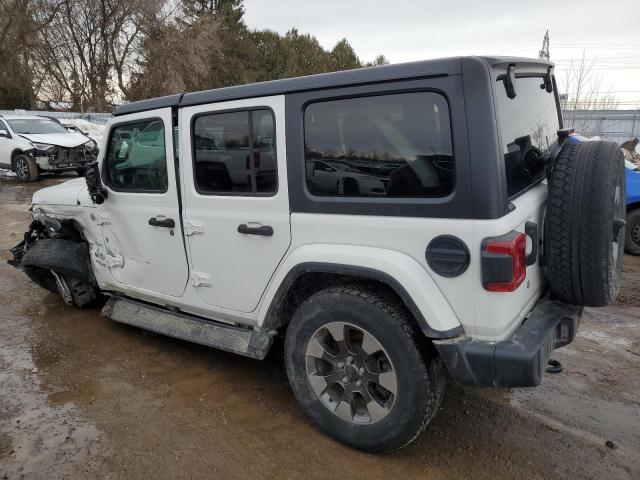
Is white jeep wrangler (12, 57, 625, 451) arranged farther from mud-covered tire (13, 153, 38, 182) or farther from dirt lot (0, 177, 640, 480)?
mud-covered tire (13, 153, 38, 182)

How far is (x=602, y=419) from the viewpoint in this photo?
3016 mm

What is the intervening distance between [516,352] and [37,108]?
102 feet

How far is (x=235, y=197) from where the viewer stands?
304 cm

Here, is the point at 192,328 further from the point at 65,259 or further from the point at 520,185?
the point at 520,185

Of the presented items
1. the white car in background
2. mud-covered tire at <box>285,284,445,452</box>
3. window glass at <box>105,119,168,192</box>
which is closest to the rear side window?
mud-covered tire at <box>285,284,445,452</box>


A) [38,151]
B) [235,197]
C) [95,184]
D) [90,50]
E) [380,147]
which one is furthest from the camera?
[90,50]

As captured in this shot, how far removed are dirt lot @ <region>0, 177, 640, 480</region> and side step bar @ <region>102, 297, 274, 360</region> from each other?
12.1 inches

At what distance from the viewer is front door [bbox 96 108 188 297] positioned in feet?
11.2

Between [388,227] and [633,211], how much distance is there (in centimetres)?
569

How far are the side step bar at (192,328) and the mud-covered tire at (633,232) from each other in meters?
5.78

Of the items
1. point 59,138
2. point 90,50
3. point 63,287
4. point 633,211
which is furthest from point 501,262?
point 90,50

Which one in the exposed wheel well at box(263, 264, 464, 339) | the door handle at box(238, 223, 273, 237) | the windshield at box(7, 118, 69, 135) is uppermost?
the windshield at box(7, 118, 69, 135)

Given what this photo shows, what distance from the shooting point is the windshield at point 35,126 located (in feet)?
43.5

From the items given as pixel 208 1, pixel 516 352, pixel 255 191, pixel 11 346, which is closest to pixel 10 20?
pixel 208 1
